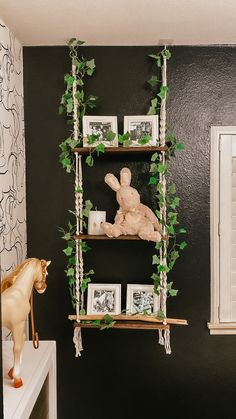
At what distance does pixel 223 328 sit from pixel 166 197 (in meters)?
0.89

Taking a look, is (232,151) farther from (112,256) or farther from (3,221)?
(3,221)

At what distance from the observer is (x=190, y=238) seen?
2984mm

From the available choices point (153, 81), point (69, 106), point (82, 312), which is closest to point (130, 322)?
point (82, 312)

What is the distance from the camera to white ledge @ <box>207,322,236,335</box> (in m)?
2.97

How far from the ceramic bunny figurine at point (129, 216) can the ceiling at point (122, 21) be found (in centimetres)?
78

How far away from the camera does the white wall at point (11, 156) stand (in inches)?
98.7

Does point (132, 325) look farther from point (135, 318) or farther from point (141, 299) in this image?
point (141, 299)

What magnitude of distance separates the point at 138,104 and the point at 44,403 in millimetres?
1802

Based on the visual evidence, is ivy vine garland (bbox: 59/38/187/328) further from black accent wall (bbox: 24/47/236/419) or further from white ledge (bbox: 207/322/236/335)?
white ledge (bbox: 207/322/236/335)

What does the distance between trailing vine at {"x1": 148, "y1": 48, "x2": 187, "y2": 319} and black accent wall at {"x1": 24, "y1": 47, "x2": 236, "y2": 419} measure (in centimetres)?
6

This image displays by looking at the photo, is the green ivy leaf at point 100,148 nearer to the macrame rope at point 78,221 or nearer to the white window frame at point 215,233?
the macrame rope at point 78,221

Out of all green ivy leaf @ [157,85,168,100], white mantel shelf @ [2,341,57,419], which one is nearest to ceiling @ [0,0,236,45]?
green ivy leaf @ [157,85,168,100]

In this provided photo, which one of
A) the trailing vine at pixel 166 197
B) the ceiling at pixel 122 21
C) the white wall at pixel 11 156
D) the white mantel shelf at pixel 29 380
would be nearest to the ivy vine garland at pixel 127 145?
the trailing vine at pixel 166 197

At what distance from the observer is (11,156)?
8.76ft
